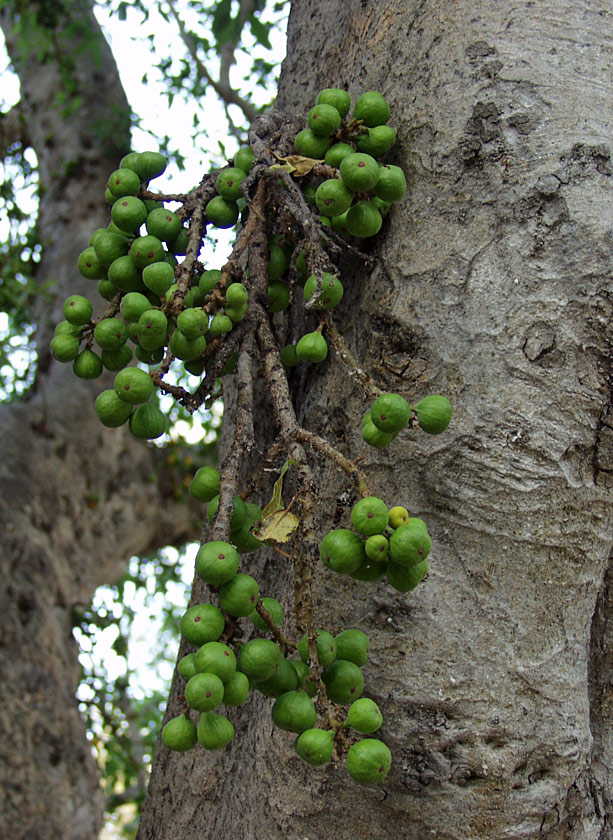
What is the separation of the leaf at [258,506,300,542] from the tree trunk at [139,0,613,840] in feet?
0.72

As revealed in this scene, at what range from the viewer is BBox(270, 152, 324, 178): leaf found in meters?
1.39

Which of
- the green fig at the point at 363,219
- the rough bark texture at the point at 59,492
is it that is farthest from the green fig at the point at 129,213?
the rough bark texture at the point at 59,492

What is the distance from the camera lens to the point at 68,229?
4.69 metres

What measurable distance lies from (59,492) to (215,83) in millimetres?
2615

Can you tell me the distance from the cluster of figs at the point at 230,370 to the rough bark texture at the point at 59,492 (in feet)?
7.36

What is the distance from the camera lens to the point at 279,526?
117 cm

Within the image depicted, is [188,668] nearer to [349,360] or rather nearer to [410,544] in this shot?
[410,544]

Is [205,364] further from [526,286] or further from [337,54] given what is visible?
[337,54]

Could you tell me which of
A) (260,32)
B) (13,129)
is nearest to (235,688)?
(260,32)

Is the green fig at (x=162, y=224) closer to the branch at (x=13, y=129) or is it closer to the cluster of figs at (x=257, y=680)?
the cluster of figs at (x=257, y=680)

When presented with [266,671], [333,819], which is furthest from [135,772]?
[266,671]

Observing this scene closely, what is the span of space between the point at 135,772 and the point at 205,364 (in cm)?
410

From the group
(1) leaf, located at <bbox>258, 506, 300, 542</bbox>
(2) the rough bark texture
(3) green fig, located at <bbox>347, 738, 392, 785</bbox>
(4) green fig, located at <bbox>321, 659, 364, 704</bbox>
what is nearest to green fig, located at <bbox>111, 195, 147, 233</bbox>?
(1) leaf, located at <bbox>258, 506, 300, 542</bbox>

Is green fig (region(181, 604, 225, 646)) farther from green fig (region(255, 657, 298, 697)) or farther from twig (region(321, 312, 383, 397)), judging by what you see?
twig (region(321, 312, 383, 397))
